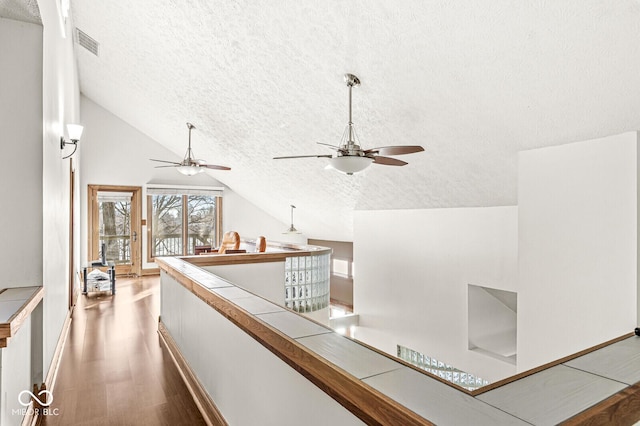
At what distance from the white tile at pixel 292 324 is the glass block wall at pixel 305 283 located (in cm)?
278

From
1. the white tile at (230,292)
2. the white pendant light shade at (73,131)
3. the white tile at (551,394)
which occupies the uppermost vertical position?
the white pendant light shade at (73,131)

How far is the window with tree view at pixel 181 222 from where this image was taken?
8.98 m

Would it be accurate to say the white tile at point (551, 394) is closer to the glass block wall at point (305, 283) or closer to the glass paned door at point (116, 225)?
the glass block wall at point (305, 283)

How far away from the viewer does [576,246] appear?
330 cm

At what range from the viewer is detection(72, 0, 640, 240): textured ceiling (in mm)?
2477

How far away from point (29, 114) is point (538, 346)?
14.7ft

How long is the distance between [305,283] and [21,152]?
311 cm

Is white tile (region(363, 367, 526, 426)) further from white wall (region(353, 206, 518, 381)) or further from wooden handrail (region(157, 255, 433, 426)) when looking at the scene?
white wall (region(353, 206, 518, 381))

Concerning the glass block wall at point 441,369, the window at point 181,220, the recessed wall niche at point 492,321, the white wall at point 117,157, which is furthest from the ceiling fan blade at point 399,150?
the window at point 181,220

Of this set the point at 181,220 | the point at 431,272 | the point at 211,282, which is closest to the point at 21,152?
the point at 211,282

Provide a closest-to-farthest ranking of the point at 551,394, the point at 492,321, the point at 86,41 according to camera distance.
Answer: the point at 551,394, the point at 492,321, the point at 86,41

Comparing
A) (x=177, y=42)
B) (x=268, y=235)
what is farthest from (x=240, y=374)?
(x=268, y=235)

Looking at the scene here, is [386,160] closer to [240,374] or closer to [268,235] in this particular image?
[240,374]

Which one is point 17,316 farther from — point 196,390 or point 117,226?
point 117,226
